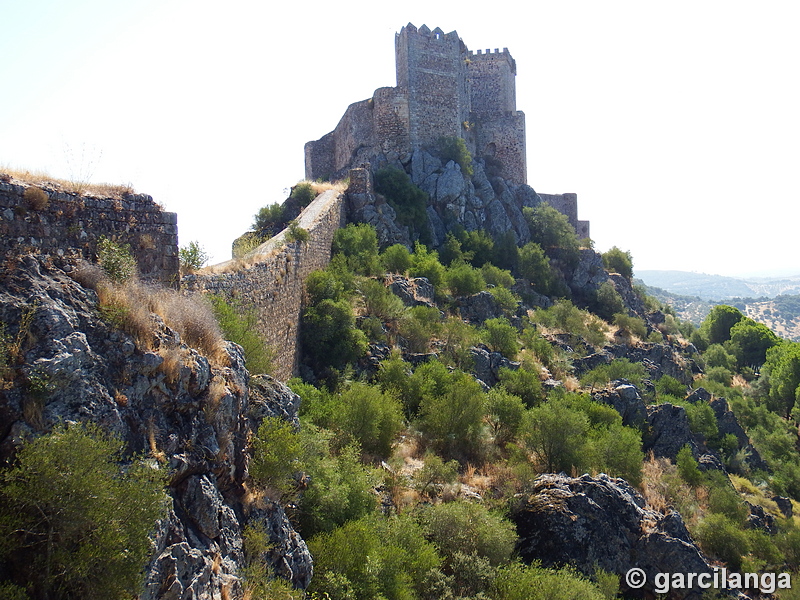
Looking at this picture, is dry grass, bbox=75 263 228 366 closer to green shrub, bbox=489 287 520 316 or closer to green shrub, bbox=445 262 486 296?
green shrub, bbox=445 262 486 296

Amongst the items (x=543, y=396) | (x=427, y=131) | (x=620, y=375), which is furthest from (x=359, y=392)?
(x=427, y=131)

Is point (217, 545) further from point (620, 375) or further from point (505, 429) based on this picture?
point (620, 375)

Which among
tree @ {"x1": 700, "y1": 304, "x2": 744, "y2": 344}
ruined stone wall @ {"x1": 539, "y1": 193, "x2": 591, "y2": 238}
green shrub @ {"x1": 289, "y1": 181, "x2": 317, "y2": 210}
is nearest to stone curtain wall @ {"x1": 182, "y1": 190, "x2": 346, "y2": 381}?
green shrub @ {"x1": 289, "y1": 181, "x2": 317, "y2": 210}

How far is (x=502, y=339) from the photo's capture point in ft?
74.8

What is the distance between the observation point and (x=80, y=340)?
20.8ft

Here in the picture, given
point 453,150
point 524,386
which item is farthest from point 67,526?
point 453,150

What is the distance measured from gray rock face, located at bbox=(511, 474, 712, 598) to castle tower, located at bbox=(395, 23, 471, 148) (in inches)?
835

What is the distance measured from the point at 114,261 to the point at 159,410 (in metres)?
2.32

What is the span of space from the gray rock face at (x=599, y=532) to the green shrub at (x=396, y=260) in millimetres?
12658

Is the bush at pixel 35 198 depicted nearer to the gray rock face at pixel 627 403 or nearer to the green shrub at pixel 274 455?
the green shrub at pixel 274 455

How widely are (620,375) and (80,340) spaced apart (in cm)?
2233

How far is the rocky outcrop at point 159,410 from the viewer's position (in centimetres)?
→ 579

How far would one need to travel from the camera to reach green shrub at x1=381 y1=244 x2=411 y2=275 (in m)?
24.9

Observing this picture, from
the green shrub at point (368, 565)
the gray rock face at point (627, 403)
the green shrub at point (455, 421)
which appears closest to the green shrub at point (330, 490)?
the green shrub at point (368, 565)
